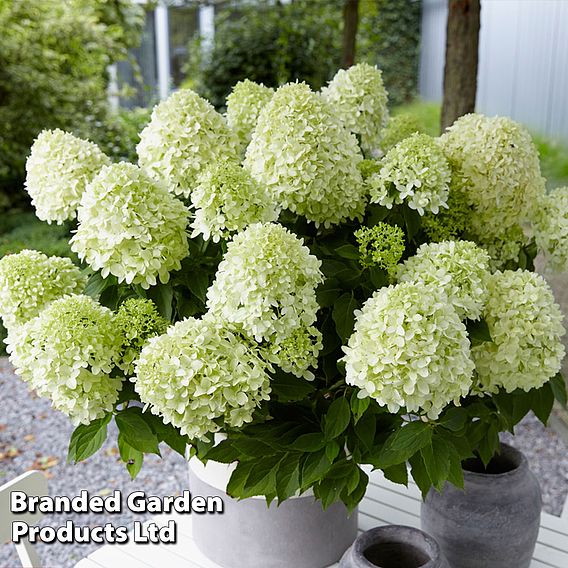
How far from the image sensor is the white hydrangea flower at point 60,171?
3.83 feet

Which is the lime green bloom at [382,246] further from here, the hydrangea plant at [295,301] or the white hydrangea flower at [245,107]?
the white hydrangea flower at [245,107]

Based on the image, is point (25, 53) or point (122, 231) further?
point (25, 53)

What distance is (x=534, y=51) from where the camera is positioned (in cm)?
668

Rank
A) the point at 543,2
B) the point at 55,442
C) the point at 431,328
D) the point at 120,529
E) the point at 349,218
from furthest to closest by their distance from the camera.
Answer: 1. the point at 543,2
2. the point at 55,442
3. the point at 120,529
4. the point at 349,218
5. the point at 431,328

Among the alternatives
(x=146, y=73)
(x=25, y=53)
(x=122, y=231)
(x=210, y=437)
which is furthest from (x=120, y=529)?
(x=146, y=73)

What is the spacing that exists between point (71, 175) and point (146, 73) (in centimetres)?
1028

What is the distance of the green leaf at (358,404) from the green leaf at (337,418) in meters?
0.01

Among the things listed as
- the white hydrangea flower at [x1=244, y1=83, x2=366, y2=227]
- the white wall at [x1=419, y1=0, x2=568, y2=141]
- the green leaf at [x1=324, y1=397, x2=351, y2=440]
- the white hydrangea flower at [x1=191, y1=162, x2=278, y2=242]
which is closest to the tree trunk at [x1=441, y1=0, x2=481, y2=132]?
the white hydrangea flower at [x1=244, y1=83, x2=366, y2=227]

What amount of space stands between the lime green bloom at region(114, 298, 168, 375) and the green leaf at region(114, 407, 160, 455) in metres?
0.06

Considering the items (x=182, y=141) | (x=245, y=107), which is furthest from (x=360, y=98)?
(x=182, y=141)

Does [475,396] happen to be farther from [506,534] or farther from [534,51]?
[534,51]

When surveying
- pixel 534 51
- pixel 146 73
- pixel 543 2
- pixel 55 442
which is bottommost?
pixel 55 442

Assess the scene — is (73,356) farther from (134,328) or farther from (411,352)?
(411,352)

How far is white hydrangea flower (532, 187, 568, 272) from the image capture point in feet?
4.00
